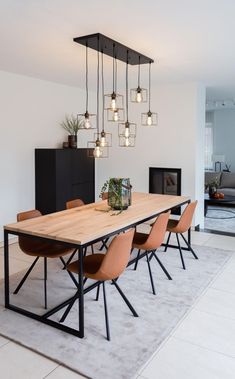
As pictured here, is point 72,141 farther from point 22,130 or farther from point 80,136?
point 22,130

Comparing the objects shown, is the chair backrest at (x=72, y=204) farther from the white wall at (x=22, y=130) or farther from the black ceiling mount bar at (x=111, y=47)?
the black ceiling mount bar at (x=111, y=47)

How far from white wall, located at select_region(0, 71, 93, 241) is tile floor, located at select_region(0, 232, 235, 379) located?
2.87m

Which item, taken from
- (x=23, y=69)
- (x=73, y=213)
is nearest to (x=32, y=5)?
(x=73, y=213)

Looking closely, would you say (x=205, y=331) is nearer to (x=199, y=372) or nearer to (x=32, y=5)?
(x=199, y=372)

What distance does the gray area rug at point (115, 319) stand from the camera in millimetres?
2324

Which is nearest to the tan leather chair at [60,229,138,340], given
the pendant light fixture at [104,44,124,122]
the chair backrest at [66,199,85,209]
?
the chair backrest at [66,199,85,209]

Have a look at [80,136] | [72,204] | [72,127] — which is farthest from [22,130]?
[72,204]

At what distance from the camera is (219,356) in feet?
7.79

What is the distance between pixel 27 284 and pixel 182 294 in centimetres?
162

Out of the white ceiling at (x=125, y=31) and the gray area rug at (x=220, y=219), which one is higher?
the white ceiling at (x=125, y=31)

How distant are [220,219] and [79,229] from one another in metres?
4.64

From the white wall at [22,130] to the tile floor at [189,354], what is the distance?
287cm

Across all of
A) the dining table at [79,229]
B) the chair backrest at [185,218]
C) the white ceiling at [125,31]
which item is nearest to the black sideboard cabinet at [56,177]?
the white ceiling at [125,31]

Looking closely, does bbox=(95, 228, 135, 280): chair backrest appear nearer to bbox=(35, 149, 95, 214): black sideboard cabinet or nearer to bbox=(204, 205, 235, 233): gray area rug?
bbox=(35, 149, 95, 214): black sideboard cabinet
